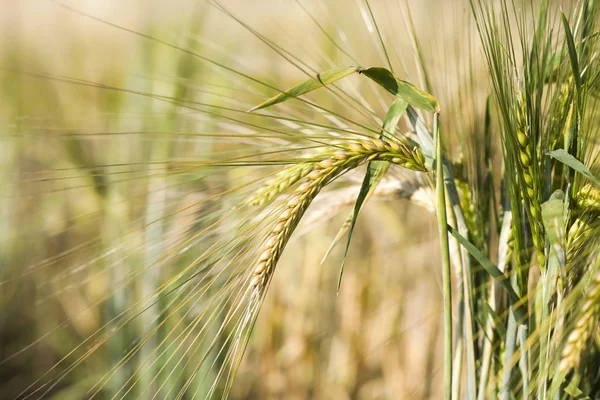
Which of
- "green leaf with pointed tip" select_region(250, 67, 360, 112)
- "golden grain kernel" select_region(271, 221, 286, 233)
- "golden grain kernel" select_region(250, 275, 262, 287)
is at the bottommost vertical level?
"golden grain kernel" select_region(250, 275, 262, 287)

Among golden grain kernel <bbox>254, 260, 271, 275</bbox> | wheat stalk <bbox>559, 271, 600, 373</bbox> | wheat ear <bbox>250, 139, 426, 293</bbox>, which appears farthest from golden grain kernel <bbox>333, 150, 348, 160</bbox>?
wheat stalk <bbox>559, 271, 600, 373</bbox>

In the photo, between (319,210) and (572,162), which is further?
(319,210)

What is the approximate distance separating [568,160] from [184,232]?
15.3 inches

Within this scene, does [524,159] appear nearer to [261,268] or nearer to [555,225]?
[555,225]

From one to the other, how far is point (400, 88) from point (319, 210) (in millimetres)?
265

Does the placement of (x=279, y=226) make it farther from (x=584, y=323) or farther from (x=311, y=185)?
(x=584, y=323)

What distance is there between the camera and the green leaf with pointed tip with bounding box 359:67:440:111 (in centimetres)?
46

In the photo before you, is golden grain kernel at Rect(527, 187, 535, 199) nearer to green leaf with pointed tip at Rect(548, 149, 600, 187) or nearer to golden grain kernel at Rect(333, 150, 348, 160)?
green leaf with pointed tip at Rect(548, 149, 600, 187)

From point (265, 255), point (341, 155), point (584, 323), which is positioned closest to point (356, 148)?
point (341, 155)

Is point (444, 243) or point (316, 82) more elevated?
point (316, 82)

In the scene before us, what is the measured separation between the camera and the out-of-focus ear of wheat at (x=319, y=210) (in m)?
A: 0.48

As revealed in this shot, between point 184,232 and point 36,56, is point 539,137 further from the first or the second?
point 36,56

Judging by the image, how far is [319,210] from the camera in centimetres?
70

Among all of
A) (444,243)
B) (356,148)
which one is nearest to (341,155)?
(356,148)
